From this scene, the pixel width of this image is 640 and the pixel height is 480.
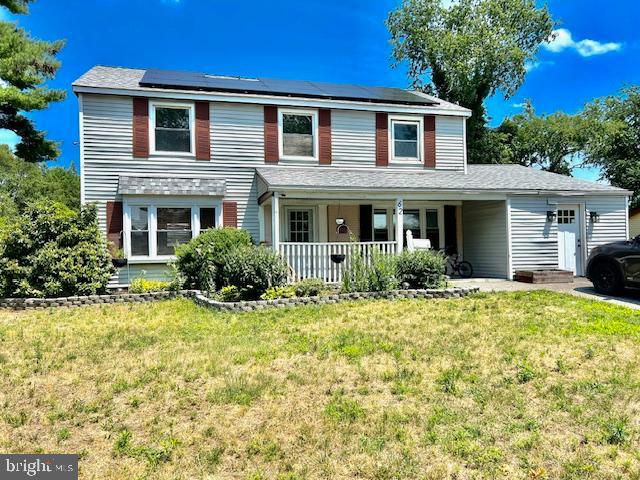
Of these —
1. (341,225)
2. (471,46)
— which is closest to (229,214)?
(341,225)

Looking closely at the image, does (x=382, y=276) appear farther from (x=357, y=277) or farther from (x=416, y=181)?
(x=416, y=181)

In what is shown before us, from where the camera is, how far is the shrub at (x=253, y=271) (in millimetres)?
9492

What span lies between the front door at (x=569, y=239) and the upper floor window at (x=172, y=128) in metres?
11.3

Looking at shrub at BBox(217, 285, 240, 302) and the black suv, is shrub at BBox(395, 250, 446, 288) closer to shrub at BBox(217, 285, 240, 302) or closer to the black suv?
the black suv

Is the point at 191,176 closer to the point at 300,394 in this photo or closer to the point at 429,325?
the point at 429,325

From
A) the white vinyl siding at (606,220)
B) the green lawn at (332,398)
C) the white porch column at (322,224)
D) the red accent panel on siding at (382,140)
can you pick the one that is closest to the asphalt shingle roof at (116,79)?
the red accent panel on siding at (382,140)

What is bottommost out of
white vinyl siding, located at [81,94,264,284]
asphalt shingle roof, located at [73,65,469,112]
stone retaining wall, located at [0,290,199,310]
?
stone retaining wall, located at [0,290,199,310]

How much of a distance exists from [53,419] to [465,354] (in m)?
4.44

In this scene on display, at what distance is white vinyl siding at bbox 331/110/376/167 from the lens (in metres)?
14.0

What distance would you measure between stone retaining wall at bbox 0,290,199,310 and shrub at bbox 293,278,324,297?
2497mm

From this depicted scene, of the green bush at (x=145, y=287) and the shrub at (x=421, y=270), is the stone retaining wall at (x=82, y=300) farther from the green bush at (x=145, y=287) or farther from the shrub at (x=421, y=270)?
the shrub at (x=421, y=270)

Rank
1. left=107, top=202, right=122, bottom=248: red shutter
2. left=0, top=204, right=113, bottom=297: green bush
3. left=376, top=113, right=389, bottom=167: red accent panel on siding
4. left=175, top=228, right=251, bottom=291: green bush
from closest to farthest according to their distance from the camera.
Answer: left=0, top=204, right=113, bottom=297: green bush < left=175, top=228, right=251, bottom=291: green bush < left=107, top=202, right=122, bottom=248: red shutter < left=376, top=113, right=389, bottom=167: red accent panel on siding

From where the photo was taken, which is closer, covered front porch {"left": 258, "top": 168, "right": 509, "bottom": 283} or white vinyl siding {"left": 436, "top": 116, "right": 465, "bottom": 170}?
covered front porch {"left": 258, "top": 168, "right": 509, "bottom": 283}

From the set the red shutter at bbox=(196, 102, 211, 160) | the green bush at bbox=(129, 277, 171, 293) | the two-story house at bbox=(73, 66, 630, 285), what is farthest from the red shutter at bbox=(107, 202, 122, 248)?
the red shutter at bbox=(196, 102, 211, 160)
